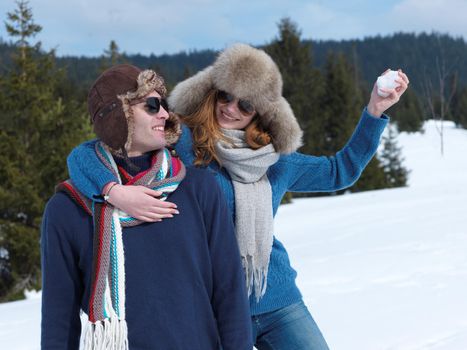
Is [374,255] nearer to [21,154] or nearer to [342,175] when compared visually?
[342,175]

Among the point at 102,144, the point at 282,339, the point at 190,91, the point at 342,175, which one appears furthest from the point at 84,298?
the point at 342,175

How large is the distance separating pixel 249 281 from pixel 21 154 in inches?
482

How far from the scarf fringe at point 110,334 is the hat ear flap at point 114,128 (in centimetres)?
57

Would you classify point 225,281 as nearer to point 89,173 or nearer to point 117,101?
point 89,173

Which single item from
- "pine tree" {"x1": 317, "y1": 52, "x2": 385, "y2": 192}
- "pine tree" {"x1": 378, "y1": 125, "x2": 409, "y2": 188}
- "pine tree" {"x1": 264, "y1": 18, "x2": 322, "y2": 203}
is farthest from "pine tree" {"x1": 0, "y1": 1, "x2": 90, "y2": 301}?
"pine tree" {"x1": 378, "y1": 125, "x2": 409, "y2": 188}

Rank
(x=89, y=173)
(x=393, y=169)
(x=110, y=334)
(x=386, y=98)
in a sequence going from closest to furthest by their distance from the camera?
(x=110, y=334) < (x=89, y=173) < (x=386, y=98) < (x=393, y=169)

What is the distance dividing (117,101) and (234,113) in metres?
0.71

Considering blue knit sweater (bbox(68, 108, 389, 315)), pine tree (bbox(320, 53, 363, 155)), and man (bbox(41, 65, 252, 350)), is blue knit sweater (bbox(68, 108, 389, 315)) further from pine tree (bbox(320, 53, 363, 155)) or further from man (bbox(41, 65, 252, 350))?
pine tree (bbox(320, 53, 363, 155))

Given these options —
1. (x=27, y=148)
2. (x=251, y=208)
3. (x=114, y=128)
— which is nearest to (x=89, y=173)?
(x=114, y=128)

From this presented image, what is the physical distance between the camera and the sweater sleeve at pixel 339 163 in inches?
103

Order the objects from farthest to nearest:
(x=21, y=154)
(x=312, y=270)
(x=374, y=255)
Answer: (x=21, y=154) → (x=374, y=255) → (x=312, y=270)

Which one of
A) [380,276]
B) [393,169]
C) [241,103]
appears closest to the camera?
[241,103]

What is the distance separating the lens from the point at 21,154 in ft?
44.2

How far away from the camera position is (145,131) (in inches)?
76.1
